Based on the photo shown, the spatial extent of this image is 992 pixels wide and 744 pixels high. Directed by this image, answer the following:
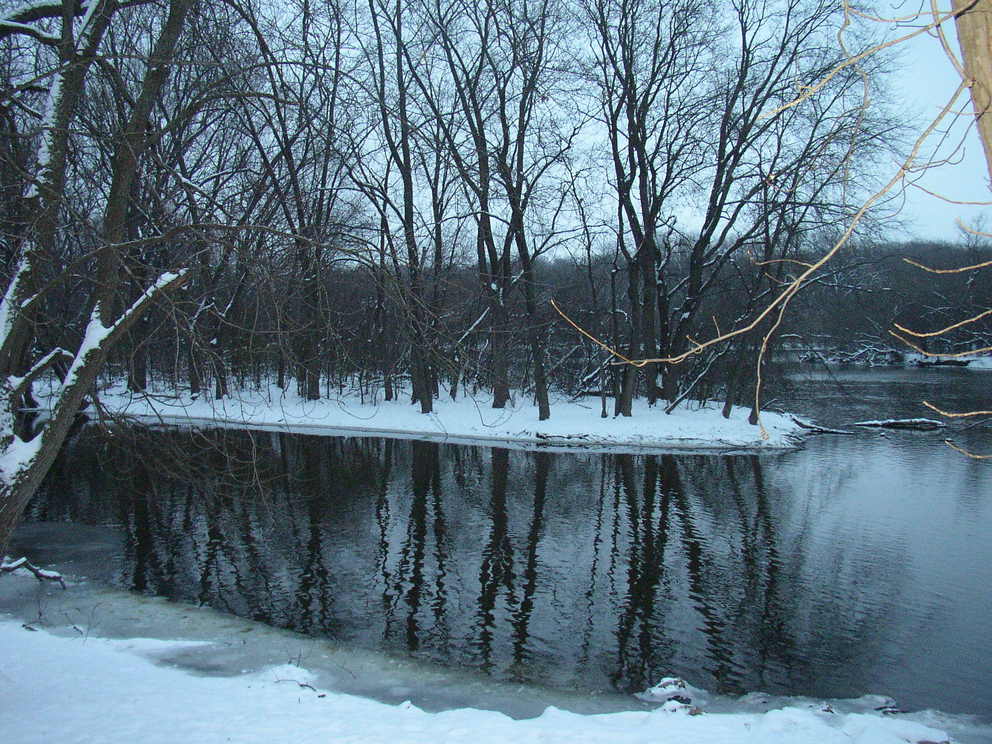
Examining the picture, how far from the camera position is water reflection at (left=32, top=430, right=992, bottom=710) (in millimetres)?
8352

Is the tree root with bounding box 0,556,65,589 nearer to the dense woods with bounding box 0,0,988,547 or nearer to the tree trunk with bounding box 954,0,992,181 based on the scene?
the dense woods with bounding box 0,0,988,547

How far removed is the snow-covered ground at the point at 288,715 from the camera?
224 inches

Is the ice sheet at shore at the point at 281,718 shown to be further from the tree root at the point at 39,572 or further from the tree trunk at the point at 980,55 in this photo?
the tree trunk at the point at 980,55

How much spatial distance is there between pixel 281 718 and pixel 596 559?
7136 mm

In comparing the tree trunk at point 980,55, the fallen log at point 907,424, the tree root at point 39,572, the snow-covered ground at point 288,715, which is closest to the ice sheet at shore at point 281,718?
the snow-covered ground at point 288,715

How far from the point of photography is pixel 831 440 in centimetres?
2442

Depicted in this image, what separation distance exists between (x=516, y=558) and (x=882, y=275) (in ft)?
70.9

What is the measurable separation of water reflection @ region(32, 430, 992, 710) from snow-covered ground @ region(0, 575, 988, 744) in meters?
1.10

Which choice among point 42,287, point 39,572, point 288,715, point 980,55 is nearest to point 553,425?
point 39,572

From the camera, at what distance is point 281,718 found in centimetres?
611

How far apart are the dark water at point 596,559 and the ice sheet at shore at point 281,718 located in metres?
1.27

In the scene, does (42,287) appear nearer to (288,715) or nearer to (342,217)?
(288,715)

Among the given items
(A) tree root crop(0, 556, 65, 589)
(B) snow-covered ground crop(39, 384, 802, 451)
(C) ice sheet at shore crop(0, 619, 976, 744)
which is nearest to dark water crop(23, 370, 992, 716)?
(A) tree root crop(0, 556, 65, 589)

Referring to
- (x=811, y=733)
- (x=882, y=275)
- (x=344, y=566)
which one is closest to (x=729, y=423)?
(x=882, y=275)
